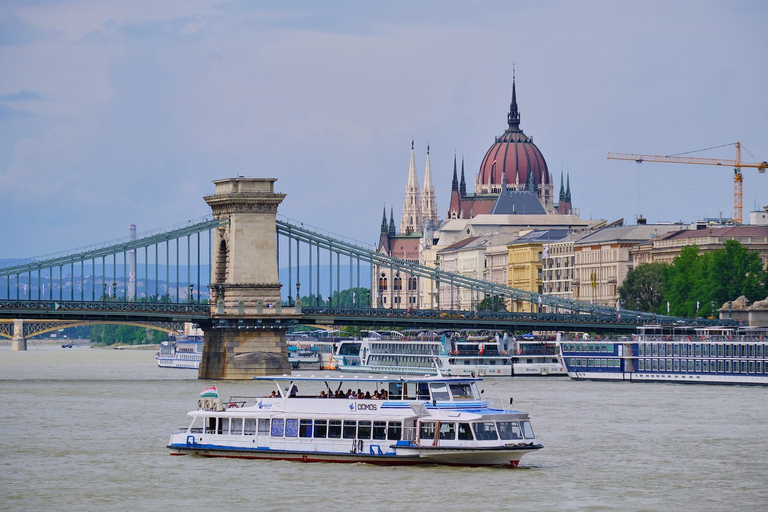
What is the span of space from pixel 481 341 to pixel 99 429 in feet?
195

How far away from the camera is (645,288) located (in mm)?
147000

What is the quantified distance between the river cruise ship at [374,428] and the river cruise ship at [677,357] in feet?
135

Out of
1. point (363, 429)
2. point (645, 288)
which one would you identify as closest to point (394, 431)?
point (363, 429)

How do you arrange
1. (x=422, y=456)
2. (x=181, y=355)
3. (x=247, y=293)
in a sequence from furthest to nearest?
(x=181, y=355)
(x=247, y=293)
(x=422, y=456)

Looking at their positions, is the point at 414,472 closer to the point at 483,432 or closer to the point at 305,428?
the point at 483,432

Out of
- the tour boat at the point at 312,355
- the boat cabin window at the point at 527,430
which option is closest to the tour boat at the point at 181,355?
the tour boat at the point at 312,355

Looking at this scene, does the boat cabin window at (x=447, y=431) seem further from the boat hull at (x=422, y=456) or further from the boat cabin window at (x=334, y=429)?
the boat cabin window at (x=334, y=429)

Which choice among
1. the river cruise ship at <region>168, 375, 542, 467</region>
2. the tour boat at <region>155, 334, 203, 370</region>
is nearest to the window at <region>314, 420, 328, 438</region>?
the river cruise ship at <region>168, 375, 542, 467</region>

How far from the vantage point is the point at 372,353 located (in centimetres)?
12369

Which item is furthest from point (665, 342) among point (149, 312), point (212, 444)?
point (212, 444)

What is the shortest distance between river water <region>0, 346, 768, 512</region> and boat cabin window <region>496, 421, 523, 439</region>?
87cm

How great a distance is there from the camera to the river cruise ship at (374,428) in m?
49.9

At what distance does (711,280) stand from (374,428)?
82076 millimetres

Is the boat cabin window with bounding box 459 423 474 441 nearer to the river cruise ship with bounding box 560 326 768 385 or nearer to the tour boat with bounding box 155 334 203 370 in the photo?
the river cruise ship with bounding box 560 326 768 385
